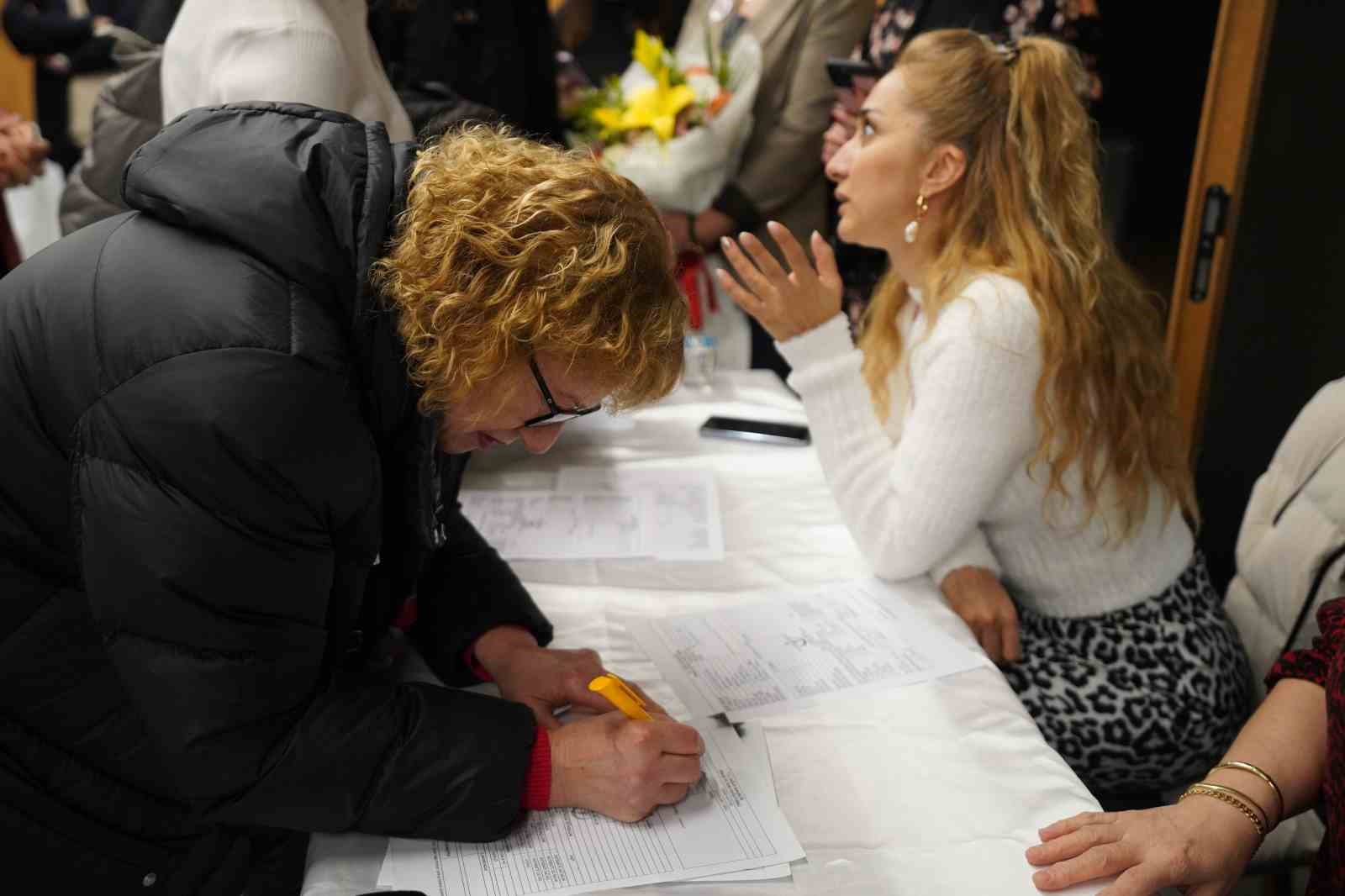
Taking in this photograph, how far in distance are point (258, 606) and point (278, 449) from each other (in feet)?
0.43

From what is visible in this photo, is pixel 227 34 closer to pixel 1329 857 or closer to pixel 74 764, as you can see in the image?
pixel 74 764

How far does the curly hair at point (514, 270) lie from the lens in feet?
2.86

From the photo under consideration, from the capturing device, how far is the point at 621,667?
1199 mm

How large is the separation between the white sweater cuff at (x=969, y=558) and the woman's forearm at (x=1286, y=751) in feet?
1.35

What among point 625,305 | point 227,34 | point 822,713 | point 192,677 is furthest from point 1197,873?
point 227,34

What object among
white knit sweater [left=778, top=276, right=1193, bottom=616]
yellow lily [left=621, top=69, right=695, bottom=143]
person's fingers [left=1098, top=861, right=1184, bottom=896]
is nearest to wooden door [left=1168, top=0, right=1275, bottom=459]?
white knit sweater [left=778, top=276, right=1193, bottom=616]

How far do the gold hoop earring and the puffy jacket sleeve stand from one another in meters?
0.99

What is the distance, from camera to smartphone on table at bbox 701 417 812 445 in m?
1.83

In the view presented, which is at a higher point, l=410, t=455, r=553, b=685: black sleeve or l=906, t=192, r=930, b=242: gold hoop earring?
l=906, t=192, r=930, b=242: gold hoop earring

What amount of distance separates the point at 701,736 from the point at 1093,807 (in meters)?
0.38

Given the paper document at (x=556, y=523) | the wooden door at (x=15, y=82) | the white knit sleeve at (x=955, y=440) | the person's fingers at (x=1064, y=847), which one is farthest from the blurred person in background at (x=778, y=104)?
the wooden door at (x=15, y=82)

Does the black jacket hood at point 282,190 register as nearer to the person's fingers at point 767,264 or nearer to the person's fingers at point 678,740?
the person's fingers at point 678,740

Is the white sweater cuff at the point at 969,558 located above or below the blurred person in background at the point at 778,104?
below

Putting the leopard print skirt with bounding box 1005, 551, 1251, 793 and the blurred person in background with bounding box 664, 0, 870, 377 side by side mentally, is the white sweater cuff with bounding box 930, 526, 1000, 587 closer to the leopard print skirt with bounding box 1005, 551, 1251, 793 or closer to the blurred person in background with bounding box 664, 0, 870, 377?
the leopard print skirt with bounding box 1005, 551, 1251, 793
